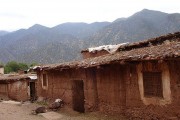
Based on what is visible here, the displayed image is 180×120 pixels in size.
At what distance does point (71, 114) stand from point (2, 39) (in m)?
98.7

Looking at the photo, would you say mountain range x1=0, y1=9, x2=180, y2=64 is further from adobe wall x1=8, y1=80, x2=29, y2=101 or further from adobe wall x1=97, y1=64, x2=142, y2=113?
adobe wall x1=97, y1=64, x2=142, y2=113

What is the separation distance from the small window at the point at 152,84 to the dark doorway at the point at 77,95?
700 cm

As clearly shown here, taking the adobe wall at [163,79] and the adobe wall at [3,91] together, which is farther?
the adobe wall at [3,91]

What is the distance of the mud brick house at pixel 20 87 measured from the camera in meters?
28.9

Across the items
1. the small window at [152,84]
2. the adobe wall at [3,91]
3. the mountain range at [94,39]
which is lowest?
the adobe wall at [3,91]

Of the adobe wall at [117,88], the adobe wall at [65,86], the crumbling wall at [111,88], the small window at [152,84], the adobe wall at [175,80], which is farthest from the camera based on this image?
the adobe wall at [65,86]

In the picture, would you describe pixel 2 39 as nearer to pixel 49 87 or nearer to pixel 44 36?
pixel 44 36

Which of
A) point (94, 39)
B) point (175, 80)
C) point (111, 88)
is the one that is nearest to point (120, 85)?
point (111, 88)

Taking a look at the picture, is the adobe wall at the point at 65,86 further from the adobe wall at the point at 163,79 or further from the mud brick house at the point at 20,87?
the mud brick house at the point at 20,87

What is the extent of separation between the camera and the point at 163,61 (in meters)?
11.2

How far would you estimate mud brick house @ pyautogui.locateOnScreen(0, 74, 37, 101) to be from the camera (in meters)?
28.9

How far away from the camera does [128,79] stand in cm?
1314

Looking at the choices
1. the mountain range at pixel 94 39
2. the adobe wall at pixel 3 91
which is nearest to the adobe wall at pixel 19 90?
the adobe wall at pixel 3 91

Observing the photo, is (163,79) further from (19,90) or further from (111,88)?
(19,90)
